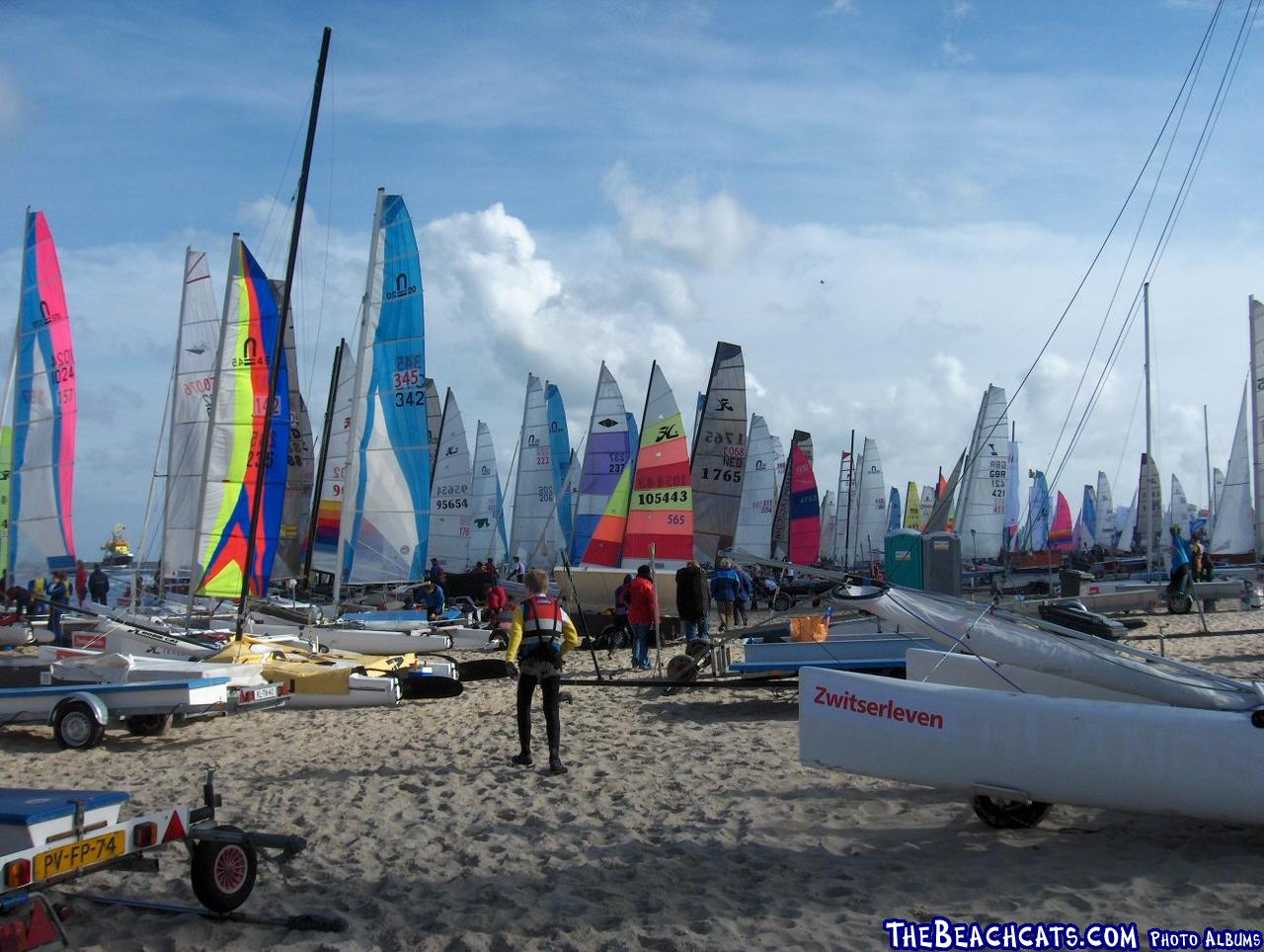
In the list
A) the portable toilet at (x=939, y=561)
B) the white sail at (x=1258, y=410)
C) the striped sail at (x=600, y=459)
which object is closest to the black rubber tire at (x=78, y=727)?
the portable toilet at (x=939, y=561)

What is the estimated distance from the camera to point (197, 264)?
20016mm

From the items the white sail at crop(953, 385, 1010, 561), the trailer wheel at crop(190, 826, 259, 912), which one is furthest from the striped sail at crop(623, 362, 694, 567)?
the trailer wheel at crop(190, 826, 259, 912)

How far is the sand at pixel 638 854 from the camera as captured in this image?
4348mm

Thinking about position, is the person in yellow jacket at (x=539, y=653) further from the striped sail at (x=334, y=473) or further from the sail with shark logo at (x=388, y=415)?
the striped sail at (x=334, y=473)

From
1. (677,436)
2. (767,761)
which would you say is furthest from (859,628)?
(677,436)

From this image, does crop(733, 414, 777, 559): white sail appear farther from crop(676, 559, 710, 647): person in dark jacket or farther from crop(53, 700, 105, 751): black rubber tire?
crop(53, 700, 105, 751): black rubber tire

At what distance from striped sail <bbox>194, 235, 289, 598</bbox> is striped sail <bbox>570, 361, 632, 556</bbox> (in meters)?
11.8

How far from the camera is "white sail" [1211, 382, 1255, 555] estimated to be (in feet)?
94.6

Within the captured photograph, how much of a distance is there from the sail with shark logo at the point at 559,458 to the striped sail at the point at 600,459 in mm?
5248

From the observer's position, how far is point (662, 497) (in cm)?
2497

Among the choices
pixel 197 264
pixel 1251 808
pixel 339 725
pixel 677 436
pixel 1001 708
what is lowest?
pixel 339 725

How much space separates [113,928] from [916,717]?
3747 millimetres

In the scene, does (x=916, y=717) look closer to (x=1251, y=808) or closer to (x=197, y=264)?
(x=1251, y=808)

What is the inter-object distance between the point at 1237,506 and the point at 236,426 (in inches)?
993
